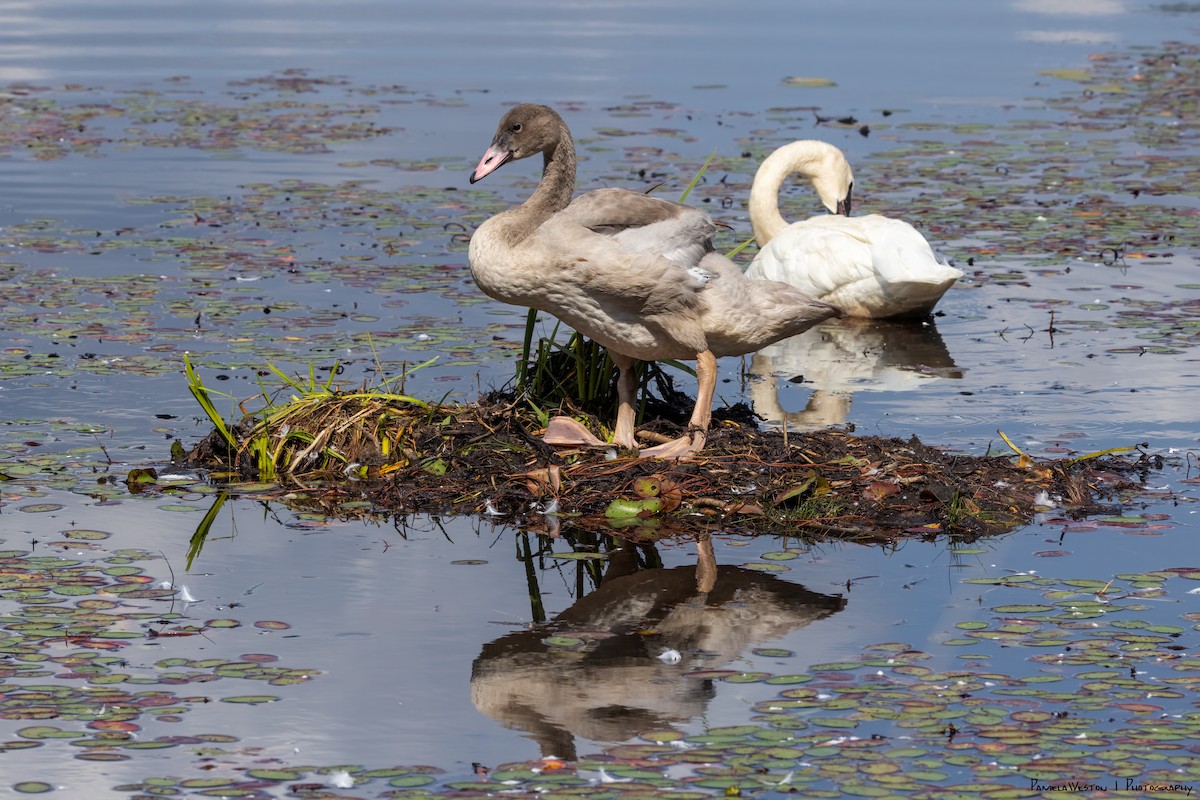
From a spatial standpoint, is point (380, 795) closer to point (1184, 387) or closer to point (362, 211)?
point (1184, 387)

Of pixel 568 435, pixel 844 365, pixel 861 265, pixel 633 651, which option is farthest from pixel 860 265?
pixel 633 651

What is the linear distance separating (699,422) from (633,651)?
2.35 meters

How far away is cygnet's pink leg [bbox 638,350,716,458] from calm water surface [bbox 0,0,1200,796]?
89 cm

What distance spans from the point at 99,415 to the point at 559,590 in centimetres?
339

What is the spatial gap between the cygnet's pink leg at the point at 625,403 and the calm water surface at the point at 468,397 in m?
1.02

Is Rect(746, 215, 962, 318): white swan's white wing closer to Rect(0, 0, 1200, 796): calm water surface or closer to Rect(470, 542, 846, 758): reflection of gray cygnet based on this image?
Rect(0, 0, 1200, 796): calm water surface

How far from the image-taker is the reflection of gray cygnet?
5926 millimetres

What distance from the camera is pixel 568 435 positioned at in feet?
28.5

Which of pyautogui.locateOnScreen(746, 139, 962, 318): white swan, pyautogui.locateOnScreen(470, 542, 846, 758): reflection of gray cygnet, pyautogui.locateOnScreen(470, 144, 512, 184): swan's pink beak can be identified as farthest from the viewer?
pyautogui.locateOnScreen(746, 139, 962, 318): white swan

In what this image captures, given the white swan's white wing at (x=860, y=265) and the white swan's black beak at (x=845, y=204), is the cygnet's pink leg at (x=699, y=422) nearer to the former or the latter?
the white swan's white wing at (x=860, y=265)

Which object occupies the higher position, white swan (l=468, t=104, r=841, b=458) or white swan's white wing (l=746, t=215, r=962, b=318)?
white swan (l=468, t=104, r=841, b=458)

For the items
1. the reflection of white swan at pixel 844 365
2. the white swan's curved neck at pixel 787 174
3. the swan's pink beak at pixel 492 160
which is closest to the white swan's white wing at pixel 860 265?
the reflection of white swan at pixel 844 365

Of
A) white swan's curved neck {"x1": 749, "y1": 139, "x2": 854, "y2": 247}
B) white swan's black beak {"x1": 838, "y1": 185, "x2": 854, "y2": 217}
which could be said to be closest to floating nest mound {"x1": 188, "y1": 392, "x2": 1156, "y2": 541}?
white swan's curved neck {"x1": 749, "y1": 139, "x2": 854, "y2": 247}

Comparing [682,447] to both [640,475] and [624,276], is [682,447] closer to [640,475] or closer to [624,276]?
[640,475]
